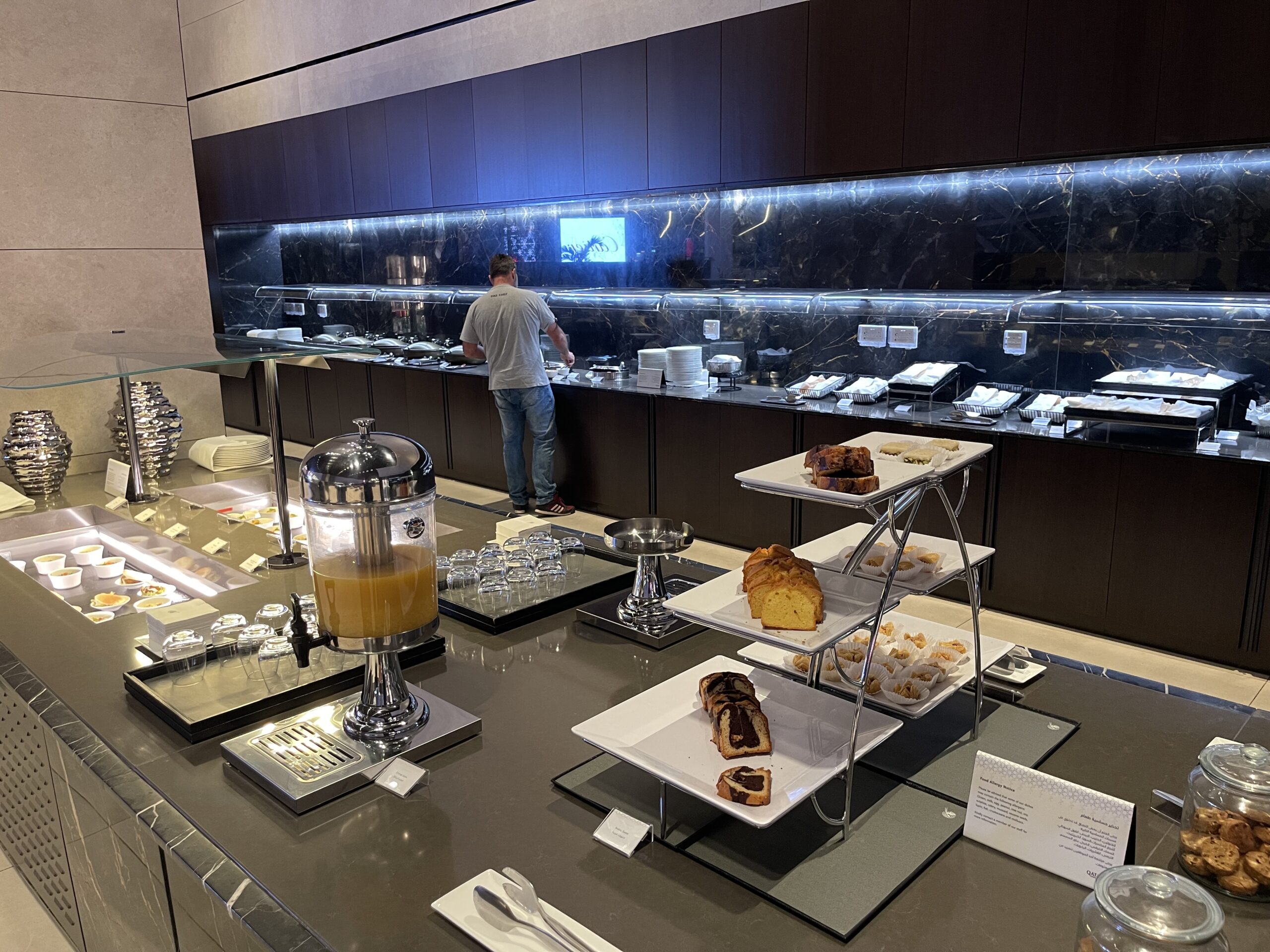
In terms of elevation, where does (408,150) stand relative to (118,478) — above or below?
above

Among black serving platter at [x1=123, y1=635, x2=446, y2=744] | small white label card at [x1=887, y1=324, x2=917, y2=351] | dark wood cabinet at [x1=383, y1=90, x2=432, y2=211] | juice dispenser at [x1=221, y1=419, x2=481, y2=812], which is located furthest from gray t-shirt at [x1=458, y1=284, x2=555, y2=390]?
juice dispenser at [x1=221, y1=419, x2=481, y2=812]

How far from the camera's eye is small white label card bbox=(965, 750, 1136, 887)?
1121mm

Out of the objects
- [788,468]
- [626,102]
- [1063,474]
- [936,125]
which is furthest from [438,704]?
[626,102]

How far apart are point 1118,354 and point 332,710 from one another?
368cm

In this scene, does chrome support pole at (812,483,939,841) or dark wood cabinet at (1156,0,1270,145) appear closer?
chrome support pole at (812,483,939,841)

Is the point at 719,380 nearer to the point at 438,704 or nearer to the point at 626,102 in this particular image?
the point at 626,102

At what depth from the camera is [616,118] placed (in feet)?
17.0

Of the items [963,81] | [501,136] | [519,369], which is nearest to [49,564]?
[519,369]

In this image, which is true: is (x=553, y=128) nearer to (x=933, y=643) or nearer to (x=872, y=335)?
(x=872, y=335)

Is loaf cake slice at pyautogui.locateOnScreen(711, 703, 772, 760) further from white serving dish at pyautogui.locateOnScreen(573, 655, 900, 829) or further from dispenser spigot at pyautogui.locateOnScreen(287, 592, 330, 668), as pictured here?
dispenser spigot at pyautogui.locateOnScreen(287, 592, 330, 668)

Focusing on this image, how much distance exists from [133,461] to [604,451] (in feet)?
9.38

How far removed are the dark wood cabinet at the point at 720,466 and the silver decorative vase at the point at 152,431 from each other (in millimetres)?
2493

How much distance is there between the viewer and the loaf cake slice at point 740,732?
1.27m

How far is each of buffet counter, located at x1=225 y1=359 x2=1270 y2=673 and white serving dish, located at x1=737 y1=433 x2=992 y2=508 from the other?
720 mm
